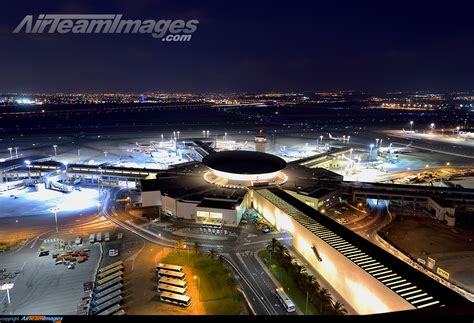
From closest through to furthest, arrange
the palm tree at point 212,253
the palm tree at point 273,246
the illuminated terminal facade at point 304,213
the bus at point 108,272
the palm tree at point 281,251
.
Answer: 1. the illuminated terminal facade at point 304,213
2. the bus at point 108,272
3. the palm tree at point 281,251
4. the palm tree at point 212,253
5. the palm tree at point 273,246

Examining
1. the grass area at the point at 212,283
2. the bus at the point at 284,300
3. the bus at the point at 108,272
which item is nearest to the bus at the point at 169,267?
the grass area at the point at 212,283

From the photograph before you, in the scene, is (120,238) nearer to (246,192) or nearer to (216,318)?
(246,192)

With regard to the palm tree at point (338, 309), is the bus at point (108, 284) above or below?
above

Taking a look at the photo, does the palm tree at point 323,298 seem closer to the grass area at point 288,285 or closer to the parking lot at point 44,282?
the grass area at point 288,285

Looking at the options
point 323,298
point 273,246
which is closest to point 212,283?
point 273,246

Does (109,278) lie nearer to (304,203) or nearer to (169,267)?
(169,267)

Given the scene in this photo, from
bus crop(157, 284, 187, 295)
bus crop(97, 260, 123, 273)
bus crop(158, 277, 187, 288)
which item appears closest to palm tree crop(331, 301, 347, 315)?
bus crop(157, 284, 187, 295)
